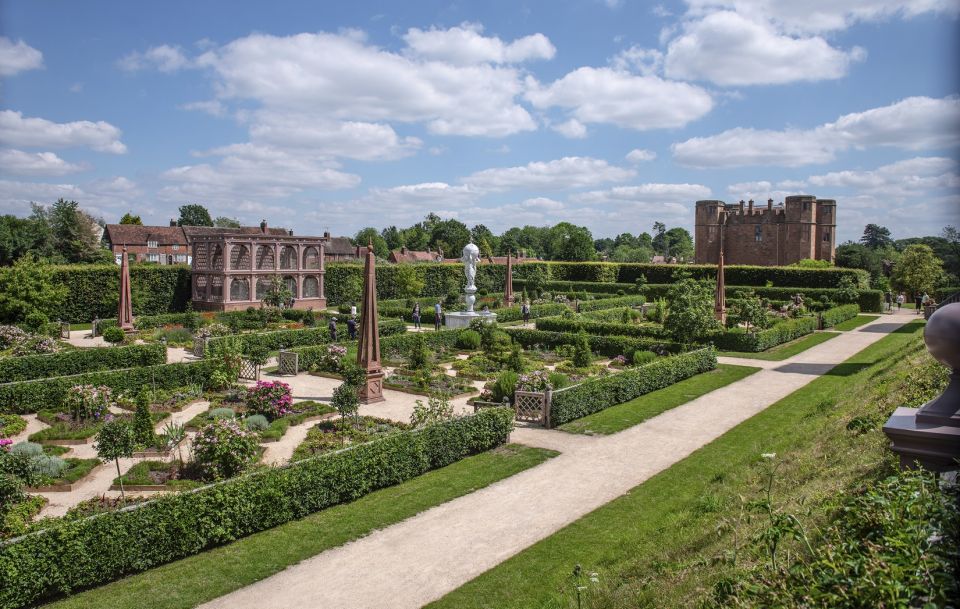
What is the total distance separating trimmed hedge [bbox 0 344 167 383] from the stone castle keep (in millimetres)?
60516

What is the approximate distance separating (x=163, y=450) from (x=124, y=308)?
1790 cm

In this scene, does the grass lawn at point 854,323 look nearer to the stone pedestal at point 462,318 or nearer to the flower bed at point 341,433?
the stone pedestal at point 462,318

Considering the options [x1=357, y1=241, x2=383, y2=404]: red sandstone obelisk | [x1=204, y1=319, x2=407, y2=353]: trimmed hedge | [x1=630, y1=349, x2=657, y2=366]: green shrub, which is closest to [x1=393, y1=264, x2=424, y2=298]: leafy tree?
[x1=204, y1=319, x2=407, y2=353]: trimmed hedge

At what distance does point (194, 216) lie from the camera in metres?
137

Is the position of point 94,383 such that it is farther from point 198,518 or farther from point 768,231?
point 768,231

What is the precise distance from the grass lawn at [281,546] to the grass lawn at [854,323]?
2890 centimetres

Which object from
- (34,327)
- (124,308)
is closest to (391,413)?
(124,308)

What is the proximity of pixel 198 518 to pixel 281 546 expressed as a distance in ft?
4.29

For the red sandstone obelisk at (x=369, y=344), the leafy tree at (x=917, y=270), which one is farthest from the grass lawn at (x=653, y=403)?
the leafy tree at (x=917, y=270)

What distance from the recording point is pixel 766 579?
15.6ft

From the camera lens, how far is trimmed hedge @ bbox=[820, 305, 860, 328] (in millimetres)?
35344

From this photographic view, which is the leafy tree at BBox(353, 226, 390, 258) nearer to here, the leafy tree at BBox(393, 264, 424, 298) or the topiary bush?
the leafy tree at BBox(393, 264, 424, 298)

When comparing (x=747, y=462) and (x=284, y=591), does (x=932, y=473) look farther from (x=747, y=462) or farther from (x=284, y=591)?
(x=747, y=462)

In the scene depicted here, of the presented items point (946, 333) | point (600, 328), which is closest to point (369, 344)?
point (600, 328)
